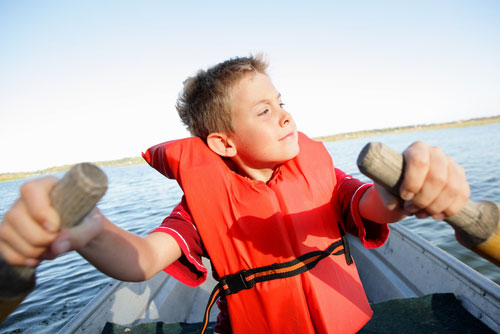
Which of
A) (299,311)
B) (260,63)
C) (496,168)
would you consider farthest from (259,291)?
(496,168)

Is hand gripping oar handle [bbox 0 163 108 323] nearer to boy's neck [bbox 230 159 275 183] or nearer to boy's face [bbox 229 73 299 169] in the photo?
boy's face [bbox 229 73 299 169]

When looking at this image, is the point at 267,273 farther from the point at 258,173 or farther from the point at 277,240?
the point at 258,173

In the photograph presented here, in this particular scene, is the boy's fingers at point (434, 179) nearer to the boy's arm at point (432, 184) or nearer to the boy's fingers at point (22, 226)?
the boy's arm at point (432, 184)

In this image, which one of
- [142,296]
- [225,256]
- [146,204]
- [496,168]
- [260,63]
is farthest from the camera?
[146,204]

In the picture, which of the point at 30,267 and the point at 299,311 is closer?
the point at 30,267

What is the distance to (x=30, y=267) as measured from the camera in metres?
0.76

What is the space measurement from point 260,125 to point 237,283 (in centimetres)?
99

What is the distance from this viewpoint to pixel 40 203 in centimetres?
69

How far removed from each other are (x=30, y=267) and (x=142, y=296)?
10.0 feet

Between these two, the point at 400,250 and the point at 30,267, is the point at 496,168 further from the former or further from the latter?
the point at 30,267

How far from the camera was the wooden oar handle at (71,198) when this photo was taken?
2.22 ft

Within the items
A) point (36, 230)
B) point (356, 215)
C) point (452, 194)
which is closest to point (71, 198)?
point (36, 230)

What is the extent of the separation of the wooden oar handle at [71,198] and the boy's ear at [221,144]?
51.2 inches

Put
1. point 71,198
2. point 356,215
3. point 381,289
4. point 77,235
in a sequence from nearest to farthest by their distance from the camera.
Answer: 1. point 71,198
2. point 77,235
3. point 356,215
4. point 381,289
